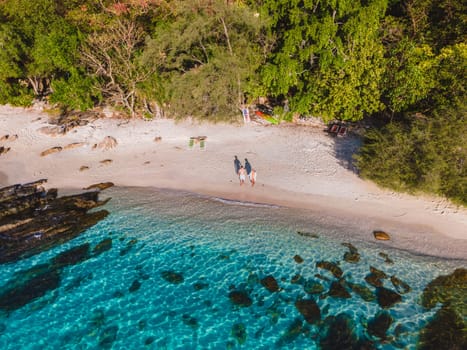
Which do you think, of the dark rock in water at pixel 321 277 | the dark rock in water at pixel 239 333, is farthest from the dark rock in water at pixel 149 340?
the dark rock in water at pixel 321 277

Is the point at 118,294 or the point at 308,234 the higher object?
the point at 308,234

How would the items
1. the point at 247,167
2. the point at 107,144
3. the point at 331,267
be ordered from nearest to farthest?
the point at 331,267
the point at 247,167
the point at 107,144

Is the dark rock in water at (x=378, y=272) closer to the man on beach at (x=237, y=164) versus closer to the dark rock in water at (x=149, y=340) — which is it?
the dark rock in water at (x=149, y=340)

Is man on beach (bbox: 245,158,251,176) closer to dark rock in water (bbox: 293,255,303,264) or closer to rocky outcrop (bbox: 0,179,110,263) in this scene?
dark rock in water (bbox: 293,255,303,264)

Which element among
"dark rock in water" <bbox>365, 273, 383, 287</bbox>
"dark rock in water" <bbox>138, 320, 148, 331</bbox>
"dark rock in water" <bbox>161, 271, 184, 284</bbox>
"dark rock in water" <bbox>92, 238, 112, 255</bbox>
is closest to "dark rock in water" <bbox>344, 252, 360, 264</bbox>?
"dark rock in water" <bbox>365, 273, 383, 287</bbox>

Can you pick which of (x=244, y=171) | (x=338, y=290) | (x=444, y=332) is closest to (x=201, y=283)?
(x=338, y=290)

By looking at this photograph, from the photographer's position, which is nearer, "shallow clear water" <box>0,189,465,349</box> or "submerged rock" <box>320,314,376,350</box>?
"submerged rock" <box>320,314,376,350</box>

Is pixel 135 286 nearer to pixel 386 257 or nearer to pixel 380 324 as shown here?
pixel 380 324
